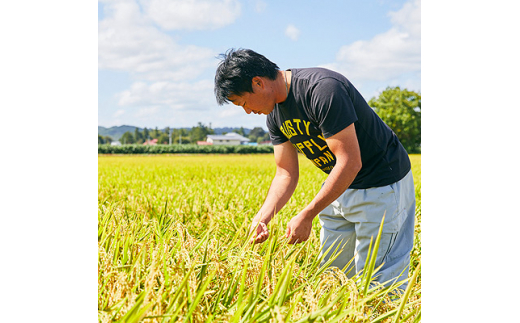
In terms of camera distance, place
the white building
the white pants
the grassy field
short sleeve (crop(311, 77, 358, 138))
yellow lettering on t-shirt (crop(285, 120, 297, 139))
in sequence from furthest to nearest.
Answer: the white building < the white pants < yellow lettering on t-shirt (crop(285, 120, 297, 139)) < short sleeve (crop(311, 77, 358, 138)) < the grassy field

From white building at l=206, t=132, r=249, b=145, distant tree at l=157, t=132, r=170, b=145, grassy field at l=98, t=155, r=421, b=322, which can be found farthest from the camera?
distant tree at l=157, t=132, r=170, b=145

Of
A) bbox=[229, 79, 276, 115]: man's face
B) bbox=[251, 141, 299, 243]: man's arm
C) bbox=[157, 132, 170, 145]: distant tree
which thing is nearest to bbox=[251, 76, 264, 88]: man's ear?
bbox=[229, 79, 276, 115]: man's face

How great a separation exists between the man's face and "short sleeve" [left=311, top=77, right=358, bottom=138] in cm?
23

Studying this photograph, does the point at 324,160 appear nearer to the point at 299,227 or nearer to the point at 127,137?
the point at 299,227

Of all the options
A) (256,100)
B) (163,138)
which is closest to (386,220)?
(256,100)

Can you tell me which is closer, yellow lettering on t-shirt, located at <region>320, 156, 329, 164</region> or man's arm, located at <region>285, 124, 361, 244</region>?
man's arm, located at <region>285, 124, 361, 244</region>

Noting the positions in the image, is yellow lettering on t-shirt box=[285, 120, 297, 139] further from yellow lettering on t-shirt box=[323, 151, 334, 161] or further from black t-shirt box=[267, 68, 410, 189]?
yellow lettering on t-shirt box=[323, 151, 334, 161]

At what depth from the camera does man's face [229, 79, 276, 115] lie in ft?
5.51

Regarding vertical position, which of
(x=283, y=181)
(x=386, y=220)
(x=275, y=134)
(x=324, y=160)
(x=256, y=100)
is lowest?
(x=386, y=220)

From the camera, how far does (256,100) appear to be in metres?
1.70

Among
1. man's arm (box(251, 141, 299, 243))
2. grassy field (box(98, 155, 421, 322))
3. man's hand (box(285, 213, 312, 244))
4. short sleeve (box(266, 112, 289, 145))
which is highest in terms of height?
short sleeve (box(266, 112, 289, 145))

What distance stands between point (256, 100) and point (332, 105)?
0.35 m

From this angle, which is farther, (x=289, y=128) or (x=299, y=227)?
(x=289, y=128)

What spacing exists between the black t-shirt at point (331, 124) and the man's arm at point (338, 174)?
4 centimetres
